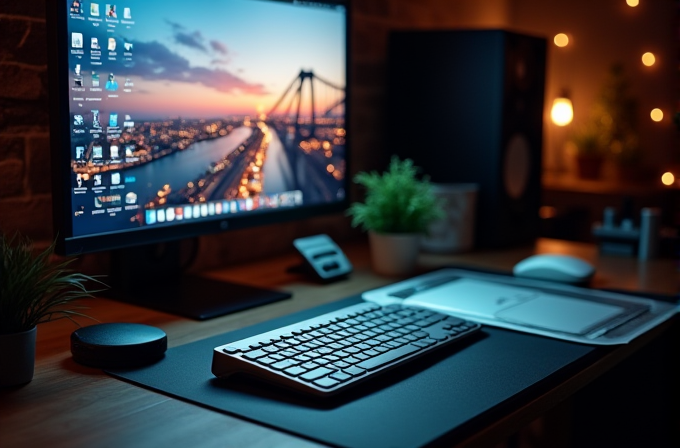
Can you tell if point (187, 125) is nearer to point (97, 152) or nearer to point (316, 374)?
point (97, 152)

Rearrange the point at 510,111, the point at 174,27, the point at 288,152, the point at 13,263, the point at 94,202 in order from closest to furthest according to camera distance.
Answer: the point at 13,263
the point at 94,202
the point at 174,27
the point at 288,152
the point at 510,111

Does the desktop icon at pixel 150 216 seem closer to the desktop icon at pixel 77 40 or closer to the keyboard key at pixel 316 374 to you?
the desktop icon at pixel 77 40

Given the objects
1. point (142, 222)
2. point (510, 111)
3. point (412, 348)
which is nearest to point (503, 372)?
point (412, 348)

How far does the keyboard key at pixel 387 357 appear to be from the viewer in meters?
0.92

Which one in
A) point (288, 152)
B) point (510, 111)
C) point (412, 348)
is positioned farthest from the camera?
point (510, 111)

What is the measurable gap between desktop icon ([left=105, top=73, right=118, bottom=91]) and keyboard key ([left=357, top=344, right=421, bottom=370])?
0.53m

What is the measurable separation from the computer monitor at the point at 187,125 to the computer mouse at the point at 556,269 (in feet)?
1.26

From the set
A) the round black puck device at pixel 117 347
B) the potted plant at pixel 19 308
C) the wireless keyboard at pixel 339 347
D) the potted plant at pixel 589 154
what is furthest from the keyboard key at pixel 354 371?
the potted plant at pixel 589 154

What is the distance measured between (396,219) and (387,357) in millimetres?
643

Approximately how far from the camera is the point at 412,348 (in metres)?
0.99

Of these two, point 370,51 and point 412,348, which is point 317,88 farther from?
point 412,348

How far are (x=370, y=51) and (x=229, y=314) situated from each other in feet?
3.13

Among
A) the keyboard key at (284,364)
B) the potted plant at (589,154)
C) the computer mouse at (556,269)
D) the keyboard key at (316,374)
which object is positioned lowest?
the keyboard key at (316,374)

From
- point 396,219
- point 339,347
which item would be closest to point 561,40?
point 396,219
